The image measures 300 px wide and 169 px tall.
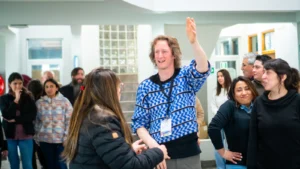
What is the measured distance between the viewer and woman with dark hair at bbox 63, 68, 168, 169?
155 cm

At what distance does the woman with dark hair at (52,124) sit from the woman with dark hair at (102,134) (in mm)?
2911

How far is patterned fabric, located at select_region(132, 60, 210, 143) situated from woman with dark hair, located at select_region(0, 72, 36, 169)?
2842 mm

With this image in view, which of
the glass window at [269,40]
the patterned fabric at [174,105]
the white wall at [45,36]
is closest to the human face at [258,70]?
the patterned fabric at [174,105]

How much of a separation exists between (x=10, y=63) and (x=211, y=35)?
4.49 meters

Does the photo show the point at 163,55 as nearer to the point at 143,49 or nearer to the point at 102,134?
the point at 102,134

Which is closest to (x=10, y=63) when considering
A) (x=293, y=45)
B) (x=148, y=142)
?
(x=293, y=45)

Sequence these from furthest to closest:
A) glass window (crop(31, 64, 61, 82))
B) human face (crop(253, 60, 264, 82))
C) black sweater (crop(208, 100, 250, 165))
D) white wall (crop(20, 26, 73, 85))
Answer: glass window (crop(31, 64, 61, 82)) < white wall (crop(20, 26, 73, 85)) < human face (crop(253, 60, 264, 82)) < black sweater (crop(208, 100, 250, 165))

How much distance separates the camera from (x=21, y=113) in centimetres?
446

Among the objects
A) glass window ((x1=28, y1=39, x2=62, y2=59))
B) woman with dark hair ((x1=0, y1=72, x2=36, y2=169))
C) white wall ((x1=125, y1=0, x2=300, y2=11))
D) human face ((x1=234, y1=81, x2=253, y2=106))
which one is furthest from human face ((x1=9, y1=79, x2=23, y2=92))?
glass window ((x1=28, y1=39, x2=62, y2=59))

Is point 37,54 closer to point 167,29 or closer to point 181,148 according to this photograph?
point 167,29

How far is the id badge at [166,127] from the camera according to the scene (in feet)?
6.31

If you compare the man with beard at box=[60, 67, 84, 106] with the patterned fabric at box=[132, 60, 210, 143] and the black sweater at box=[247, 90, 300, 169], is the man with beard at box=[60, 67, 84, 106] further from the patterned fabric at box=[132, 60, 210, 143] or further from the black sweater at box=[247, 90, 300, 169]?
the black sweater at box=[247, 90, 300, 169]

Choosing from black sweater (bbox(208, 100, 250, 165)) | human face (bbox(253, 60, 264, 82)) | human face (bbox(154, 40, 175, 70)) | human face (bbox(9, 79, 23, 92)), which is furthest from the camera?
human face (bbox(9, 79, 23, 92))

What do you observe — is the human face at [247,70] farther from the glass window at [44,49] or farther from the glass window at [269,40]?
the glass window at [44,49]
